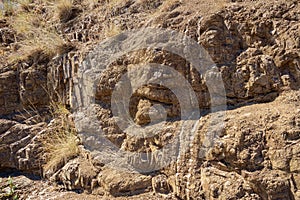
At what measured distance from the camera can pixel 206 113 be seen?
10.1 ft

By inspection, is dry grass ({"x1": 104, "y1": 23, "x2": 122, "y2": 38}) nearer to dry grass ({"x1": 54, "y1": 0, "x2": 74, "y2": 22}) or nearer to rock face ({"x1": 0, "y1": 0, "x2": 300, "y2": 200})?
rock face ({"x1": 0, "y1": 0, "x2": 300, "y2": 200})

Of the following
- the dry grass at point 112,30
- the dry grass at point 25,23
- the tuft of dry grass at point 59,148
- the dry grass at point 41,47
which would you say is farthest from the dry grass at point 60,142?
the dry grass at point 25,23

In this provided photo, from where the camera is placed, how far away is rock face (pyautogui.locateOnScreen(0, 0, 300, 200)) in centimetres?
258

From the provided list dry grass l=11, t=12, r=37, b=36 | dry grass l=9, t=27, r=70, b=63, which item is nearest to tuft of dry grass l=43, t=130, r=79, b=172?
dry grass l=9, t=27, r=70, b=63

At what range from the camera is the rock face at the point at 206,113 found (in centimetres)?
258

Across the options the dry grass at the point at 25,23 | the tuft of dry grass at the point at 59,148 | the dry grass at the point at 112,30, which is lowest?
the tuft of dry grass at the point at 59,148

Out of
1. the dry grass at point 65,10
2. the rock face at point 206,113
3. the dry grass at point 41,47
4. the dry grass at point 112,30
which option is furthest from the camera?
the dry grass at point 65,10

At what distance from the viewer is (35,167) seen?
4004mm

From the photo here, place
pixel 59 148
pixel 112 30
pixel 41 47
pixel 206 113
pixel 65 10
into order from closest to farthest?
pixel 206 113, pixel 59 148, pixel 112 30, pixel 41 47, pixel 65 10

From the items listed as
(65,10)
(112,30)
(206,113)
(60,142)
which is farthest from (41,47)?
(206,113)

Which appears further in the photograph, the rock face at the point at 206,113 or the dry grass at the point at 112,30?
the dry grass at the point at 112,30

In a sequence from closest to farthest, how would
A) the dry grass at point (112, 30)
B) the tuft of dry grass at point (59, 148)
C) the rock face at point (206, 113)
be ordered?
the rock face at point (206, 113)
the tuft of dry grass at point (59, 148)
the dry grass at point (112, 30)

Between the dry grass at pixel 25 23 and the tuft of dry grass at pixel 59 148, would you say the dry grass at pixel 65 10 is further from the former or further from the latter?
the tuft of dry grass at pixel 59 148

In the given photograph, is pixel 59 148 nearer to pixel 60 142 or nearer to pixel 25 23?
pixel 60 142
